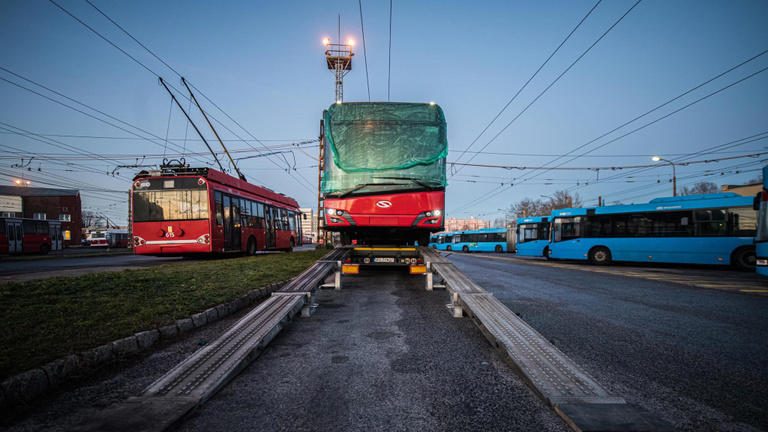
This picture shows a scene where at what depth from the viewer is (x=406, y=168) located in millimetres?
7289

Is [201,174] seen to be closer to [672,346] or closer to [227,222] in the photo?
[227,222]

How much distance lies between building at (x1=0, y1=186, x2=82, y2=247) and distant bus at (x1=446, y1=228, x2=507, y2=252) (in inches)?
2175

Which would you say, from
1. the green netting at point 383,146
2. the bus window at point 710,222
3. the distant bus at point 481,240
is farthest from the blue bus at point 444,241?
the green netting at point 383,146

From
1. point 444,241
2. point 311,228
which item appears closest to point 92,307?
point 444,241

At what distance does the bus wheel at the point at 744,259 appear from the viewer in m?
13.3

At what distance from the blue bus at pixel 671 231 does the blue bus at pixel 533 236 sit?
3672 mm

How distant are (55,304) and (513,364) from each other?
587 centimetres

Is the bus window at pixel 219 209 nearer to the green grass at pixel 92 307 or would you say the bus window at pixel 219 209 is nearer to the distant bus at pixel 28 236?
the green grass at pixel 92 307

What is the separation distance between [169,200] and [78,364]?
10418mm

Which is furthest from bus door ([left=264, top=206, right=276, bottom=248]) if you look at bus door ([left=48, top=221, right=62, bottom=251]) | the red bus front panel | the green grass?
bus door ([left=48, top=221, right=62, bottom=251])

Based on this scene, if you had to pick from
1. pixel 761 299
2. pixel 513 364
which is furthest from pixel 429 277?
pixel 761 299

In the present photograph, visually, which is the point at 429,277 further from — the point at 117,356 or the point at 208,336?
the point at 117,356

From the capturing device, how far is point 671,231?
14672mm

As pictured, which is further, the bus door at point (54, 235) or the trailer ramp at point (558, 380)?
the bus door at point (54, 235)
